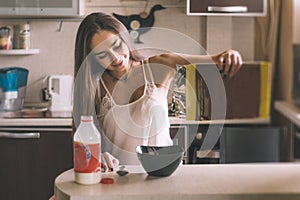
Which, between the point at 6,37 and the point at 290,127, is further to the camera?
the point at 6,37

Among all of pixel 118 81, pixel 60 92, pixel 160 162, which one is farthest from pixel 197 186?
pixel 60 92

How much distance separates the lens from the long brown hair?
5.87ft

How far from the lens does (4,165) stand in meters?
2.80

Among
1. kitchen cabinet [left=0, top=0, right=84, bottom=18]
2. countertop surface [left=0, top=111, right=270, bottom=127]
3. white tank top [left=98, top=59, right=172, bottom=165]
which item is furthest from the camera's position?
kitchen cabinet [left=0, top=0, right=84, bottom=18]

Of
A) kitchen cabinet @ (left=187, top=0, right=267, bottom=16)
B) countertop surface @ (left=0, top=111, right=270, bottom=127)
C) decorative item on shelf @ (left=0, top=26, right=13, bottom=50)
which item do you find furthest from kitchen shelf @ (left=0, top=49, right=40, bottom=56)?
kitchen cabinet @ (left=187, top=0, right=267, bottom=16)

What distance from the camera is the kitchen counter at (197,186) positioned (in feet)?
4.04

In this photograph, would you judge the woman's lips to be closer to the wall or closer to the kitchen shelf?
the wall

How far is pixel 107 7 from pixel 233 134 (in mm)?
999

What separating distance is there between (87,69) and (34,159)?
3.69 ft

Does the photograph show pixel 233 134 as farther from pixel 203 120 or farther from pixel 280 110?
pixel 203 120

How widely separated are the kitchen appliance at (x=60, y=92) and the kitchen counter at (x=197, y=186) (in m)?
1.61

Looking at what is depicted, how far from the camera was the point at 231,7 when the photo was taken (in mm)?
2830

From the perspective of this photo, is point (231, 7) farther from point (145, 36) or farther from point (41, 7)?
point (41, 7)

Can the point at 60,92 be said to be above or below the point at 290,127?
above
